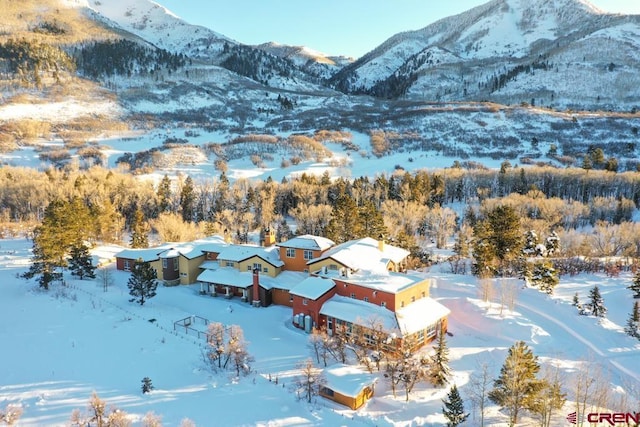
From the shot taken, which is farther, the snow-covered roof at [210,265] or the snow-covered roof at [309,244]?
the snow-covered roof at [210,265]

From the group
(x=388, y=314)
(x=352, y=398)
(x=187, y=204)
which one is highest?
(x=187, y=204)

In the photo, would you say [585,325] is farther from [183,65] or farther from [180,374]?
[183,65]

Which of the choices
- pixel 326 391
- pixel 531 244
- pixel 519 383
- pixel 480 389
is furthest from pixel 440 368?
pixel 531 244

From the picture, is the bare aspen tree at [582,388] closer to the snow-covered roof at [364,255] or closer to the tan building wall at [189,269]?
the snow-covered roof at [364,255]

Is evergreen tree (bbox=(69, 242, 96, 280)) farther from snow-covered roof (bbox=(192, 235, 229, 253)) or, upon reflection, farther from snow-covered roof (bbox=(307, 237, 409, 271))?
snow-covered roof (bbox=(307, 237, 409, 271))

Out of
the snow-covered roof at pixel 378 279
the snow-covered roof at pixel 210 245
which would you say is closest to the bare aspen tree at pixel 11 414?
the snow-covered roof at pixel 378 279

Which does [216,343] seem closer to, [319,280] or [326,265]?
[319,280]
